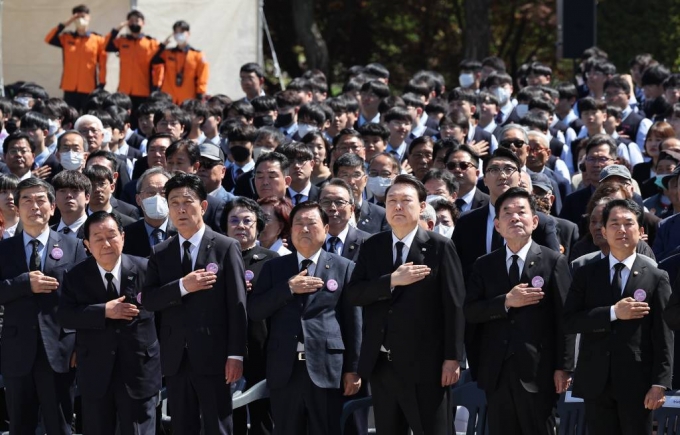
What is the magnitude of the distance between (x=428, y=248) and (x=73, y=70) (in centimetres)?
1208

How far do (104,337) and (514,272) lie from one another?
8.01 ft

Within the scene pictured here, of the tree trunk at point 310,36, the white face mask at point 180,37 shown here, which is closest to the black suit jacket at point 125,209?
the white face mask at point 180,37

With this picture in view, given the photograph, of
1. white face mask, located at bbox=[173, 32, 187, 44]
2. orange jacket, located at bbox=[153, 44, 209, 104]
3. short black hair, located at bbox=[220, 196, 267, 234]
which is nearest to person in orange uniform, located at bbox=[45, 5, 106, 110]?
orange jacket, located at bbox=[153, 44, 209, 104]

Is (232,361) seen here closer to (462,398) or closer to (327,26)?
(462,398)

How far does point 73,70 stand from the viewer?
1869cm

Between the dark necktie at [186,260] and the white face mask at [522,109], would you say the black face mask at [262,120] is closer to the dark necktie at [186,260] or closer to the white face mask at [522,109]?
the white face mask at [522,109]

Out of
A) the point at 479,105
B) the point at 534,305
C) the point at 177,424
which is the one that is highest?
the point at 479,105

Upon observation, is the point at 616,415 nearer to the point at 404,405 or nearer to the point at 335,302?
the point at 404,405

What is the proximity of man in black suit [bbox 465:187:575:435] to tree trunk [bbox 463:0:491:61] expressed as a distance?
1823 centimetres

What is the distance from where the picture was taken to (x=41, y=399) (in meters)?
8.16

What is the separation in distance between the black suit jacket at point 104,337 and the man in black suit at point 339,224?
133cm

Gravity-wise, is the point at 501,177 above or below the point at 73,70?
below

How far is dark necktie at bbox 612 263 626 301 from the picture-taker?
7.17m

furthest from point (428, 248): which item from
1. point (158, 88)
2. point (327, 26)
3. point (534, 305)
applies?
point (327, 26)
